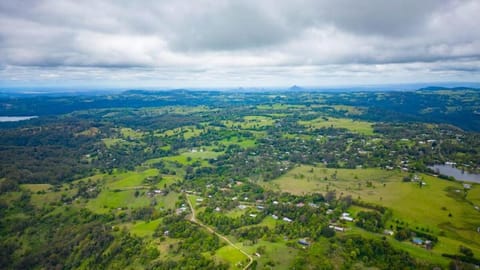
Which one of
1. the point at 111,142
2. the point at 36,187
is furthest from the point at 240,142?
the point at 36,187

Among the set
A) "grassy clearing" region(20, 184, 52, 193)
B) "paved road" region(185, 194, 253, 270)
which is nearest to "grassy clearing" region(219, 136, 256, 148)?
"paved road" region(185, 194, 253, 270)

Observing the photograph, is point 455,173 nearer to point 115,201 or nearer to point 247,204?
point 247,204

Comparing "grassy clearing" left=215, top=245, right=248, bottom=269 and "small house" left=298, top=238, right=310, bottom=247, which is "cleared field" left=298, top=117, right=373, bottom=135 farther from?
"grassy clearing" left=215, top=245, right=248, bottom=269

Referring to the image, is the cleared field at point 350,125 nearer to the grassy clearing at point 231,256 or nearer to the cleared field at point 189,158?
the cleared field at point 189,158

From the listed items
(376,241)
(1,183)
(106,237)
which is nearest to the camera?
(376,241)

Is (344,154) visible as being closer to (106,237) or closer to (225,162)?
(225,162)

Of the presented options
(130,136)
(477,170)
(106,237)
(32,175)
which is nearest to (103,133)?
(130,136)

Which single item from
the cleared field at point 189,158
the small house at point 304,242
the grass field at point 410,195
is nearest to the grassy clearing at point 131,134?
the cleared field at point 189,158
